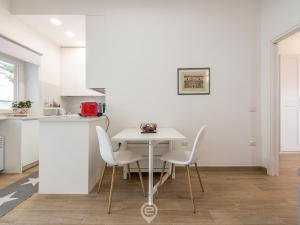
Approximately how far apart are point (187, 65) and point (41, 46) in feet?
9.91

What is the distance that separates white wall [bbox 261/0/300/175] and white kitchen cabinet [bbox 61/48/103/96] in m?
3.45

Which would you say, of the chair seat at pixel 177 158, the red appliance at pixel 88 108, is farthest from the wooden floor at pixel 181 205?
the red appliance at pixel 88 108

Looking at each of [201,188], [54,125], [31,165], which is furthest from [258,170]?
[31,165]

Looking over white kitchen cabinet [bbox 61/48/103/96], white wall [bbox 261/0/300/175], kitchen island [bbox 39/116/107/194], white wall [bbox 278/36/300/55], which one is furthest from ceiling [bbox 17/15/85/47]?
white wall [bbox 278/36/300/55]

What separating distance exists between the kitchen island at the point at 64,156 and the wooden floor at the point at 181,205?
117mm

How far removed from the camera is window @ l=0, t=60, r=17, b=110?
12.3ft

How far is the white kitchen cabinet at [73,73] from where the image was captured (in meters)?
5.12

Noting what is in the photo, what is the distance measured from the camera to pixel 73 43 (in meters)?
4.95

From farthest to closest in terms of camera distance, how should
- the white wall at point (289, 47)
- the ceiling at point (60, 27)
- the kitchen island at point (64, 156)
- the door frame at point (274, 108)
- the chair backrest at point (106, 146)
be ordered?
the white wall at point (289, 47) → the ceiling at point (60, 27) → the door frame at point (274, 108) → the kitchen island at point (64, 156) → the chair backrest at point (106, 146)

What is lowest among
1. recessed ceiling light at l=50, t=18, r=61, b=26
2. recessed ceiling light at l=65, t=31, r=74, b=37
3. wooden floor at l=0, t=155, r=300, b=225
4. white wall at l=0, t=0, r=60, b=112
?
wooden floor at l=0, t=155, r=300, b=225

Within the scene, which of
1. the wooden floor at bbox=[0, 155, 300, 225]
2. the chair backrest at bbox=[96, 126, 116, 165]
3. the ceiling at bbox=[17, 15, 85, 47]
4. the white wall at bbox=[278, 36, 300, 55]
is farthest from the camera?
the white wall at bbox=[278, 36, 300, 55]

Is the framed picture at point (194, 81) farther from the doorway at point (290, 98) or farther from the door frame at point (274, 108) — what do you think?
the doorway at point (290, 98)

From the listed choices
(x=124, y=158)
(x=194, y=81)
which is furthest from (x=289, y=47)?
(x=124, y=158)

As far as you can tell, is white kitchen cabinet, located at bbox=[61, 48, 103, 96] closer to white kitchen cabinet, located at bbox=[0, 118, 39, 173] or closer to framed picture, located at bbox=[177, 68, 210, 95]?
white kitchen cabinet, located at bbox=[0, 118, 39, 173]
